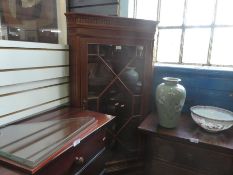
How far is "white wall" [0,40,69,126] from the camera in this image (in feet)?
3.11

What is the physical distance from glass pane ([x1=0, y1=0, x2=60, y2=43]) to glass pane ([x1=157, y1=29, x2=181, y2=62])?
3.35 ft

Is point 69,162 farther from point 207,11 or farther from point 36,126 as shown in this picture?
point 207,11

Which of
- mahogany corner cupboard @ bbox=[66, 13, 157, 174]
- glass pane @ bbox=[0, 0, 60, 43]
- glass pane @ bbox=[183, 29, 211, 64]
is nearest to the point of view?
glass pane @ bbox=[0, 0, 60, 43]

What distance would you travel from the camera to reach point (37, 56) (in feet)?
3.59

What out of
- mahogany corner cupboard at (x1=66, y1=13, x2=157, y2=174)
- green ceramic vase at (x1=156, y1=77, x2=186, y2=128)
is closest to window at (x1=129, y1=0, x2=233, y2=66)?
mahogany corner cupboard at (x1=66, y1=13, x2=157, y2=174)

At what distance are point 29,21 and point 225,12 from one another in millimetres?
1527

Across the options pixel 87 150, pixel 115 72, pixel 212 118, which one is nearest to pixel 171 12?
pixel 115 72

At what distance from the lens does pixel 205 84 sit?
146cm

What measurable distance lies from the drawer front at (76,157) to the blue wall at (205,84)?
0.80m

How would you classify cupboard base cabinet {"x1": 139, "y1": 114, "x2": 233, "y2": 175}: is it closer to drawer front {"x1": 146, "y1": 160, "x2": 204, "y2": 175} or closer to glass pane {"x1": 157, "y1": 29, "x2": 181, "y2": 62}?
drawer front {"x1": 146, "y1": 160, "x2": 204, "y2": 175}

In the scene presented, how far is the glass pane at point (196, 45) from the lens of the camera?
1.71 m

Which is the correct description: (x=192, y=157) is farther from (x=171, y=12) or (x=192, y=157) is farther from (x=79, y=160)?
(x=171, y=12)

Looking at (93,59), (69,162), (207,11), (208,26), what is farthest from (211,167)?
(207,11)

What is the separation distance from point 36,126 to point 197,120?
0.97 m
